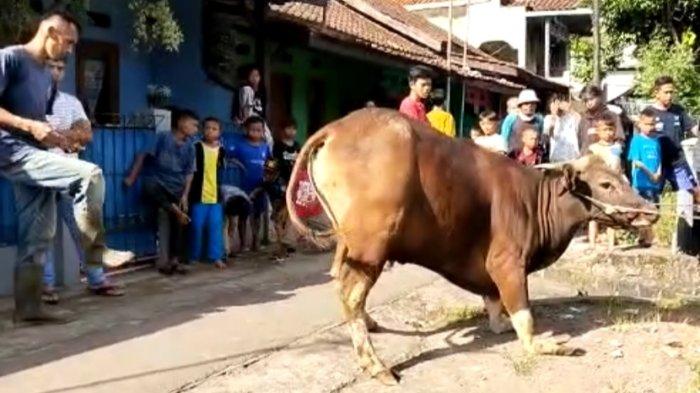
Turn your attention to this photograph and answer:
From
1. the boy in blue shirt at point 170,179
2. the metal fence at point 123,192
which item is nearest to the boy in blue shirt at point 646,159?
the boy in blue shirt at point 170,179

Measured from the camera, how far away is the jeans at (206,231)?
9352mm

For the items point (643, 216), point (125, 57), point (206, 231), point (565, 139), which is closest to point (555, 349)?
point (643, 216)

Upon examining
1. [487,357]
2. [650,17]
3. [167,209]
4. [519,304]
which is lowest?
[487,357]

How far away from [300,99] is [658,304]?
8.79 meters

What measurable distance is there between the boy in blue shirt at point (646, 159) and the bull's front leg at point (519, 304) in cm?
439

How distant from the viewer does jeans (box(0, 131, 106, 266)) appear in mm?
6156

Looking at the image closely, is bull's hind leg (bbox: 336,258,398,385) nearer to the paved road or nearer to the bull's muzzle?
the paved road

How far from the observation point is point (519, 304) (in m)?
6.30

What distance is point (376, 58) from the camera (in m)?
15.8

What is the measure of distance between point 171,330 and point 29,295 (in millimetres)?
980

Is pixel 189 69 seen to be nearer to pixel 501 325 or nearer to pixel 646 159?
pixel 646 159

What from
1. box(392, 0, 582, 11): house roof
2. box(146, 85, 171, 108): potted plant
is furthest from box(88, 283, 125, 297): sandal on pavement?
box(392, 0, 582, 11): house roof

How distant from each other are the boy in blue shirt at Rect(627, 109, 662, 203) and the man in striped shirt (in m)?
5.66

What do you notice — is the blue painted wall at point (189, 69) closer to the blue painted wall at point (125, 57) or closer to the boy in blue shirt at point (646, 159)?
the blue painted wall at point (125, 57)
